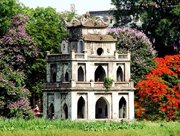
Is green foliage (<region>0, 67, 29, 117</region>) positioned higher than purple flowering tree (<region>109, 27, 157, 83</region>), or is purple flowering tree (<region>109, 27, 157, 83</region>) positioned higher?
purple flowering tree (<region>109, 27, 157, 83</region>)

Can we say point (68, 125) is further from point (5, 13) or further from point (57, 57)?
point (5, 13)

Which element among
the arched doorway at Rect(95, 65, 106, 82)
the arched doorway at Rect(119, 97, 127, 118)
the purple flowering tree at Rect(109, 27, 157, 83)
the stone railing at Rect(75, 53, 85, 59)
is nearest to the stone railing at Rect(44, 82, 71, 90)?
the stone railing at Rect(75, 53, 85, 59)

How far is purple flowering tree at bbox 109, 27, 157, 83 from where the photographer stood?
66438 millimetres

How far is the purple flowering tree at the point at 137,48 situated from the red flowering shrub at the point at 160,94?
167cm

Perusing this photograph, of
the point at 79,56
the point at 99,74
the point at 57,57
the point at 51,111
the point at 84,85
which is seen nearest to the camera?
the point at 84,85

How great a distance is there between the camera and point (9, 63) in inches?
2469

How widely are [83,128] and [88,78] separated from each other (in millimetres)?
7889

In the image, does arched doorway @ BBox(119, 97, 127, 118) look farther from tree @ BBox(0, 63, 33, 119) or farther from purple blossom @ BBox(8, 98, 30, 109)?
purple blossom @ BBox(8, 98, 30, 109)

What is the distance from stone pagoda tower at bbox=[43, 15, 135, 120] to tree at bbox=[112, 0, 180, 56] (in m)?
11.4

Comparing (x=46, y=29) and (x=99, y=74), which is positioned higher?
(x=46, y=29)

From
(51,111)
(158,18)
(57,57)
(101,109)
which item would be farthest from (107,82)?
(158,18)

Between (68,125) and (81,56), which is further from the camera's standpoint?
(81,56)

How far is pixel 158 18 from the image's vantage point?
73.7 m

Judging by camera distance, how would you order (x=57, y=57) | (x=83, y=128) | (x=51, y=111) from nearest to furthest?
(x=83, y=128)
(x=57, y=57)
(x=51, y=111)
